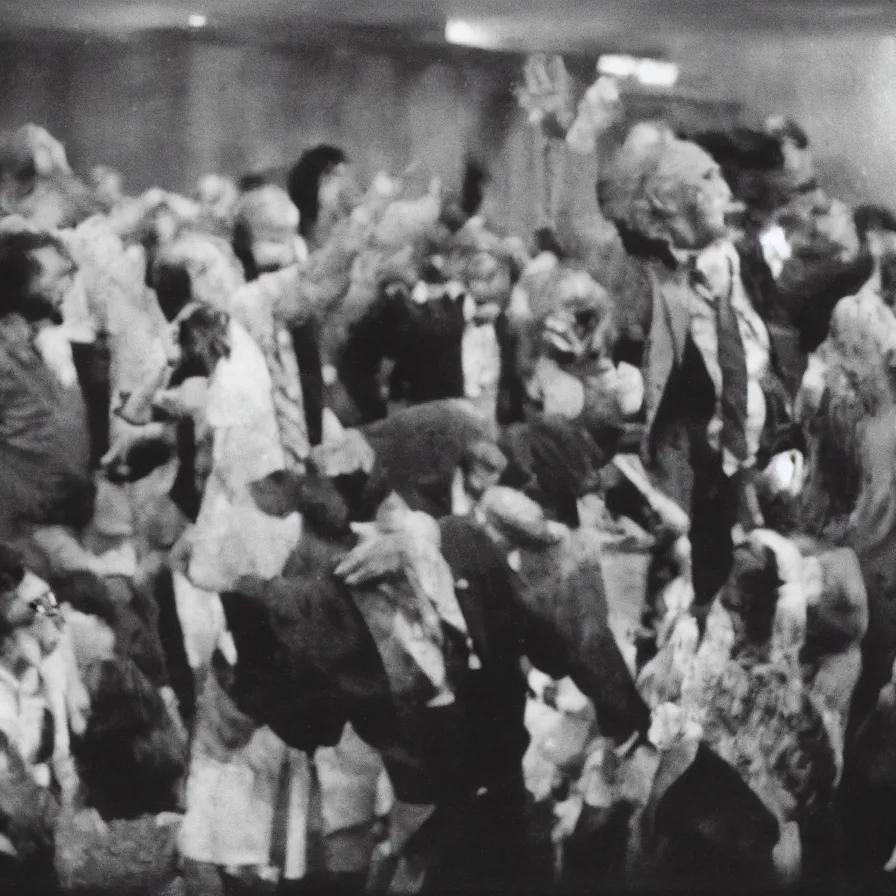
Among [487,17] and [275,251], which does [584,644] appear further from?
[487,17]

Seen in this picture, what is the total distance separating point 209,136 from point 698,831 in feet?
5.81

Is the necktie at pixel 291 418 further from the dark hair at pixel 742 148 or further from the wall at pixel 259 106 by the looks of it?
the dark hair at pixel 742 148

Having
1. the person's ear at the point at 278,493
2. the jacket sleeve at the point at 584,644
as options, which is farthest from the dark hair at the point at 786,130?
the person's ear at the point at 278,493

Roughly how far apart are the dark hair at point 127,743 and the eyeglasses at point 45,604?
149mm

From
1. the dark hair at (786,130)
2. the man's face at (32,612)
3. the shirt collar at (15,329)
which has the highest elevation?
the dark hair at (786,130)

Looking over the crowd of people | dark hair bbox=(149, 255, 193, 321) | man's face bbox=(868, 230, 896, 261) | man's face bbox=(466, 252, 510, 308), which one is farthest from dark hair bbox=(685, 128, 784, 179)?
dark hair bbox=(149, 255, 193, 321)

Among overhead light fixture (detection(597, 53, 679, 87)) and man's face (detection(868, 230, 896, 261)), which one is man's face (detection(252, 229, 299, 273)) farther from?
man's face (detection(868, 230, 896, 261))

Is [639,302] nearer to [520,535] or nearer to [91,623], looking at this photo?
[520,535]

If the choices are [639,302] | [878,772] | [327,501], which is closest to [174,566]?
[327,501]

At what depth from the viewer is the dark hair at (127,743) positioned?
7.25ft

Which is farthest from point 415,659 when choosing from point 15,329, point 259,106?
point 259,106

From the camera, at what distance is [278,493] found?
2.22 metres

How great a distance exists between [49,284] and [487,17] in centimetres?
106

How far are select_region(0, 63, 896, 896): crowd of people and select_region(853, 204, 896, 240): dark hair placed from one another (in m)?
0.17
